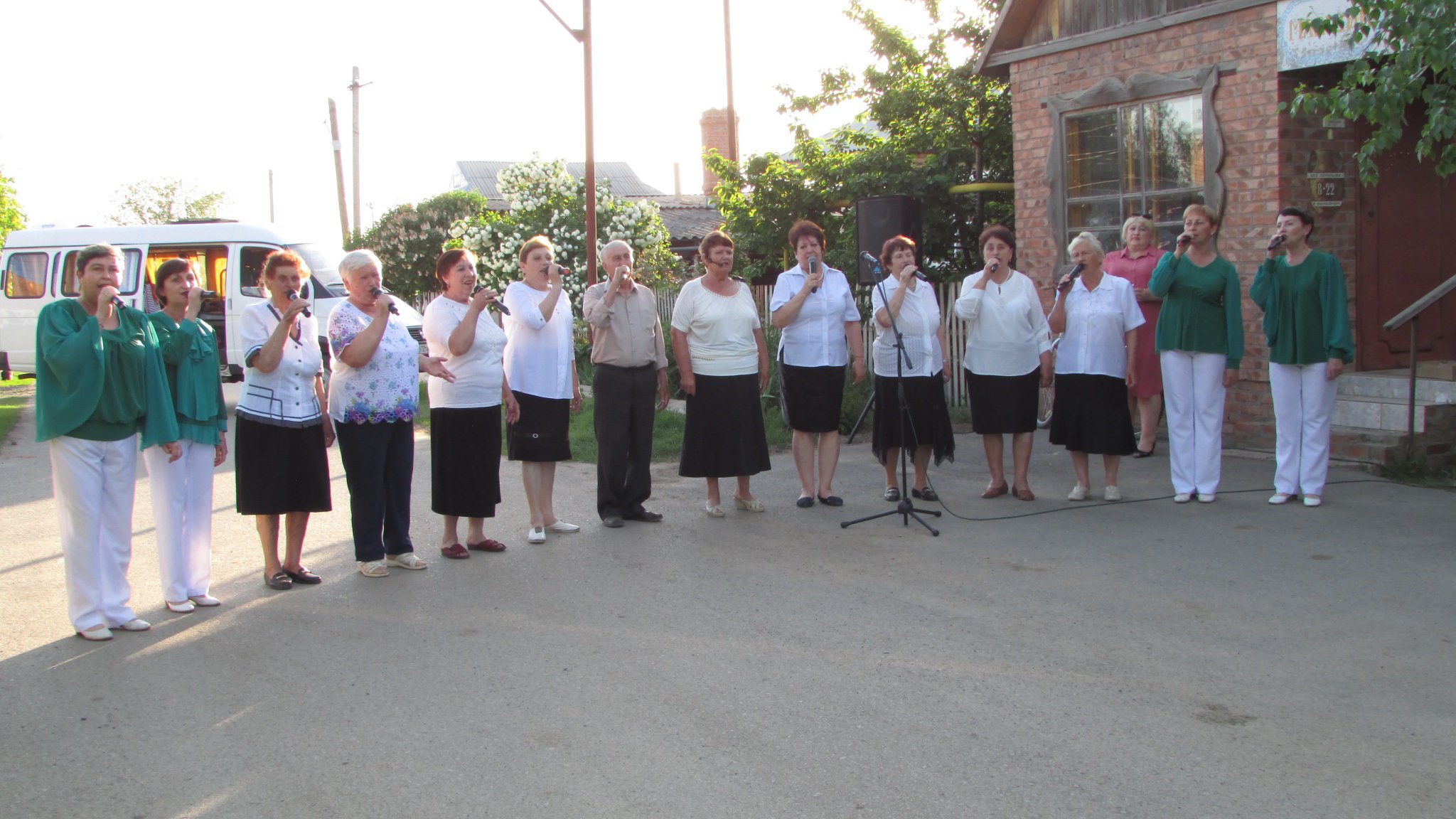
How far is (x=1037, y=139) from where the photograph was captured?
12.3 meters

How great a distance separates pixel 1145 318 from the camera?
10141 mm

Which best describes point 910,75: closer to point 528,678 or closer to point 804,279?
point 804,279

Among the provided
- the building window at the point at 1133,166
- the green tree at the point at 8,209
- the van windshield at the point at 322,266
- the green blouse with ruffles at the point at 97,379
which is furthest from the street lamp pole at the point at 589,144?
the green tree at the point at 8,209

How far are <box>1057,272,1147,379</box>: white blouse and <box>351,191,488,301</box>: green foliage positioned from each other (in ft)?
74.5

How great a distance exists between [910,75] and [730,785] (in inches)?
596

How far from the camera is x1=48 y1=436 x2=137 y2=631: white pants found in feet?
18.1

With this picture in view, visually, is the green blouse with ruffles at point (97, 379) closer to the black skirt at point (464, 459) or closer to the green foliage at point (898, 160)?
the black skirt at point (464, 459)

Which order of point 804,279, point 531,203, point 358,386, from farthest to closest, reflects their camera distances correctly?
point 531,203 < point 804,279 < point 358,386

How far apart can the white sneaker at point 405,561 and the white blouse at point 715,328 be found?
2.22 m

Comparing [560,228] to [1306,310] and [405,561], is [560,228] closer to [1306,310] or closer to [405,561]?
[405,561]

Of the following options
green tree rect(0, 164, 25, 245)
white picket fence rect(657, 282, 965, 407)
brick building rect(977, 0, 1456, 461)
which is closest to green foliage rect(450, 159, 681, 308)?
white picket fence rect(657, 282, 965, 407)

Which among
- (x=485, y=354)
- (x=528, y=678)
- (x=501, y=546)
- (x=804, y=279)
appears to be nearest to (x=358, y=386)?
(x=485, y=354)

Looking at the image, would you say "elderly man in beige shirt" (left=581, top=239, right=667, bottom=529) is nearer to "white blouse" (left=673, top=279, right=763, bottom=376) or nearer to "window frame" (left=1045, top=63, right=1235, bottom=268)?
"white blouse" (left=673, top=279, right=763, bottom=376)

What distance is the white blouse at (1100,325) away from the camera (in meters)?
8.20
